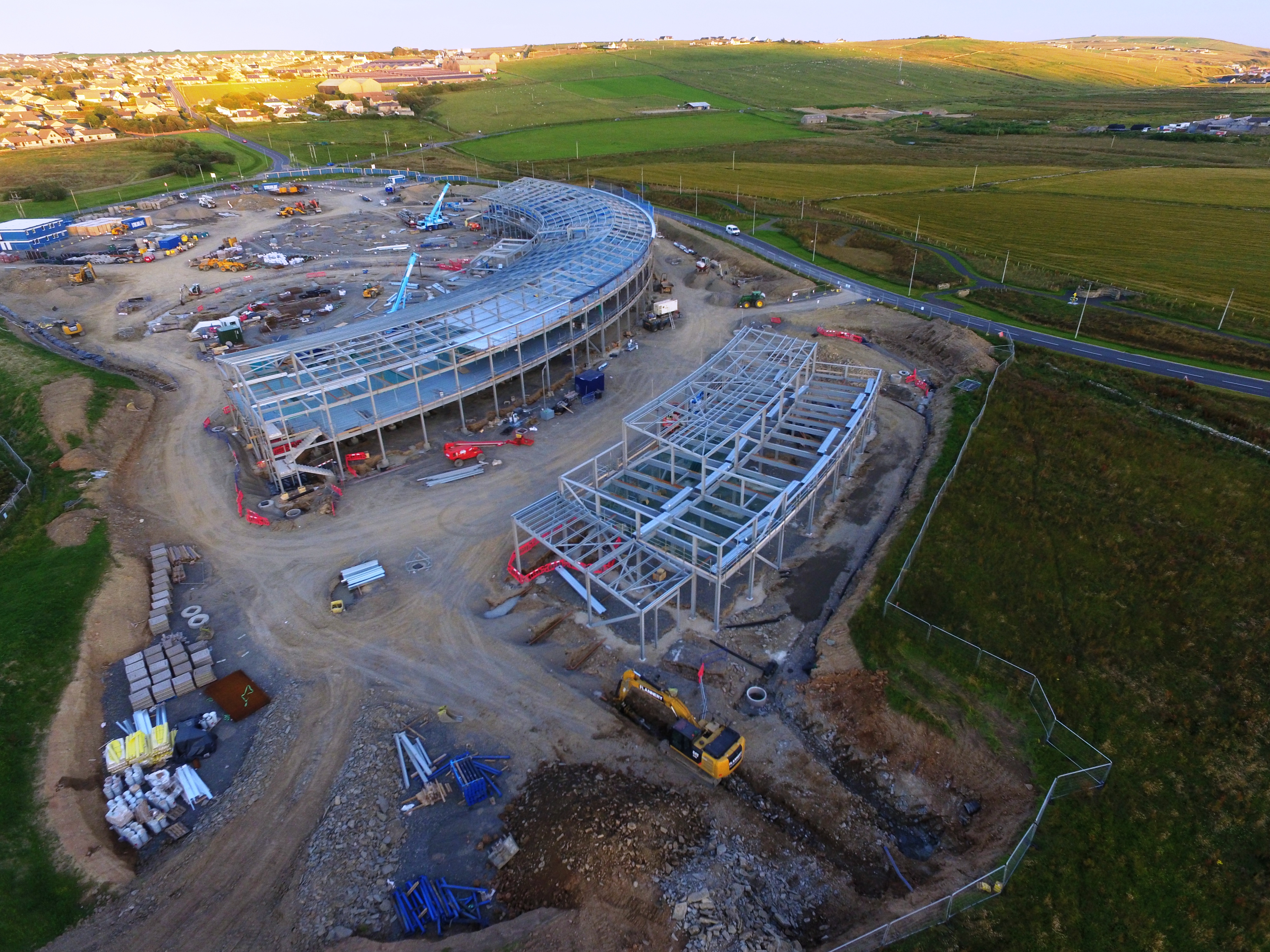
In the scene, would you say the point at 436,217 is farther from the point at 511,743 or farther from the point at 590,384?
the point at 511,743

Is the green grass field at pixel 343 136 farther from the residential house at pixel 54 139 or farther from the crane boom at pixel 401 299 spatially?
the crane boom at pixel 401 299

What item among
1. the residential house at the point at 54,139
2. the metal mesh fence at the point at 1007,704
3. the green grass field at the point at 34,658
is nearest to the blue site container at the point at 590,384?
the metal mesh fence at the point at 1007,704

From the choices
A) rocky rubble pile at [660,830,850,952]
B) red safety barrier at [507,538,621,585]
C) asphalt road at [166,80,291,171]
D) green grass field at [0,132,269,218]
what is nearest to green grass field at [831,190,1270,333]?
red safety barrier at [507,538,621,585]

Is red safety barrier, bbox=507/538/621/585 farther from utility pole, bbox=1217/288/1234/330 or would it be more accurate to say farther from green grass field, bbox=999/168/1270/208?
green grass field, bbox=999/168/1270/208

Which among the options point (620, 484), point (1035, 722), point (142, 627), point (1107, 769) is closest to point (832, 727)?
point (1035, 722)

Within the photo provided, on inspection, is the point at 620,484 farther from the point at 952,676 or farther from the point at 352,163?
the point at 352,163

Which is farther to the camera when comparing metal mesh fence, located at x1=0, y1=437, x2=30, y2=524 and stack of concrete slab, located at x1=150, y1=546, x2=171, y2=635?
metal mesh fence, located at x1=0, y1=437, x2=30, y2=524

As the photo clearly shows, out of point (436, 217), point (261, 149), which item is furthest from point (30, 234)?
point (261, 149)
